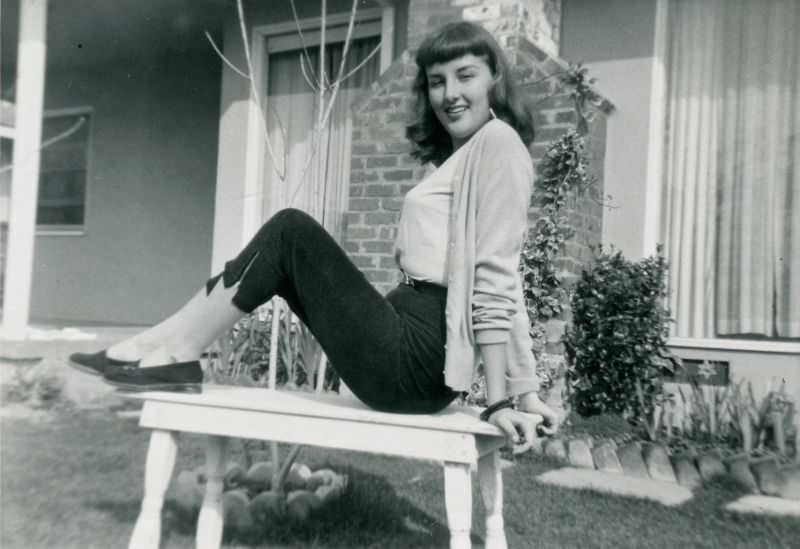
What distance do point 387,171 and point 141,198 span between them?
162 inches

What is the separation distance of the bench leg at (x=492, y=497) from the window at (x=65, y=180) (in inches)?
289

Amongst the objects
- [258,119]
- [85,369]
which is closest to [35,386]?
[85,369]

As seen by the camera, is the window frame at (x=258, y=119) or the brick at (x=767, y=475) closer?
the brick at (x=767, y=475)

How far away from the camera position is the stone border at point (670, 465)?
3242mm

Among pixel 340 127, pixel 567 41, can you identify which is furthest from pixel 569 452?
pixel 340 127

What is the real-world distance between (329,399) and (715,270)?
3.07m

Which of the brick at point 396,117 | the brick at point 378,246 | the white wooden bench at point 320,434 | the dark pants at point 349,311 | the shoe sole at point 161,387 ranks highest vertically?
the brick at point 396,117

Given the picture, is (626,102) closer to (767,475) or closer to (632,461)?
(632,461)

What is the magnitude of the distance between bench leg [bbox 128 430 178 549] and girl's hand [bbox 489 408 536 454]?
914mm

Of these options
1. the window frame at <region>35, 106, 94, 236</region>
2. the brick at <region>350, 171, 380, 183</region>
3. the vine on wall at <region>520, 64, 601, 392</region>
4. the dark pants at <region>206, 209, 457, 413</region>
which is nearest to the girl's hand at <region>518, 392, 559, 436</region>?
the dark pants at <region>206, 209, 457, 413</region>

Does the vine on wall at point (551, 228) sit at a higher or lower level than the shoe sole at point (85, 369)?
higher

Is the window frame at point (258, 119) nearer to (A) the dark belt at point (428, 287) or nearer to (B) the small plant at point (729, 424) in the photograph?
(B) the small plant at point (729, 424)

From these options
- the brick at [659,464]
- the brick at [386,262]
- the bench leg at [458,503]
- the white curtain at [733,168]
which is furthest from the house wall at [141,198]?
the bench leg at [458,503]

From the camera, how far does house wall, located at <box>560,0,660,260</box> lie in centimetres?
470
